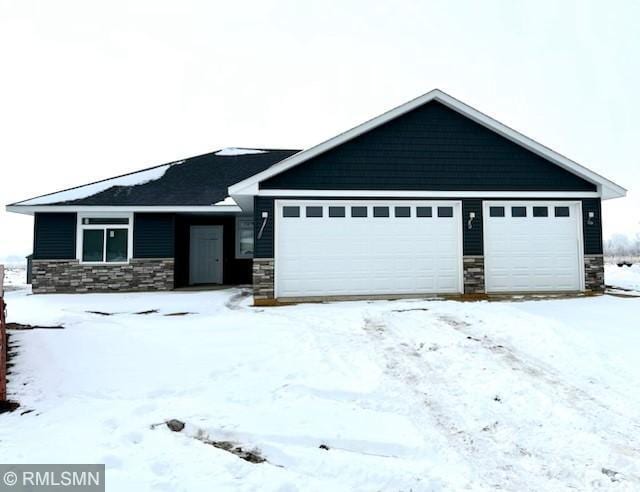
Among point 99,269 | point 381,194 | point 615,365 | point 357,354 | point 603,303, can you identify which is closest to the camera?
point 615,365

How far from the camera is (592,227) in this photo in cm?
1026

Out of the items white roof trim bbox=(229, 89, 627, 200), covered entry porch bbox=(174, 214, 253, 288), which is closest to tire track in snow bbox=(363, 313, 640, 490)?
white roof trim bbox=(229, 89, 627, 200)

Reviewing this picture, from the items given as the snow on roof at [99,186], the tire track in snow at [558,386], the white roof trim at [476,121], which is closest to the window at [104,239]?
the snow on roof at [99,186]

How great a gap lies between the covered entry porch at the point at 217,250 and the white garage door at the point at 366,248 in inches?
194

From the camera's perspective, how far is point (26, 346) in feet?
17.7

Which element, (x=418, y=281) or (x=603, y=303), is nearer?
(x=603, y=303)

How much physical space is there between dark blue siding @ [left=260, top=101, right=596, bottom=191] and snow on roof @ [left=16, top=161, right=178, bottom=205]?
7.33 meters

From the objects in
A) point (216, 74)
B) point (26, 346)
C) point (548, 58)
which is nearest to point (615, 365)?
point (26, 346)

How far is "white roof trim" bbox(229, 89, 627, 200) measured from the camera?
9578mm

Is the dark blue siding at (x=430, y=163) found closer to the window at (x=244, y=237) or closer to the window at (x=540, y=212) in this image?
the window at (x=540, y=212)

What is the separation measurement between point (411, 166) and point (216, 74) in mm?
22495

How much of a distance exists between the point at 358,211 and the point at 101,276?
30.6 ft

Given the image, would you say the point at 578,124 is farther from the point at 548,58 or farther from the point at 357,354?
the point at 357,354

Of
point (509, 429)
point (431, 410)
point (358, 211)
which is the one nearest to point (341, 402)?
point (431, 410)
